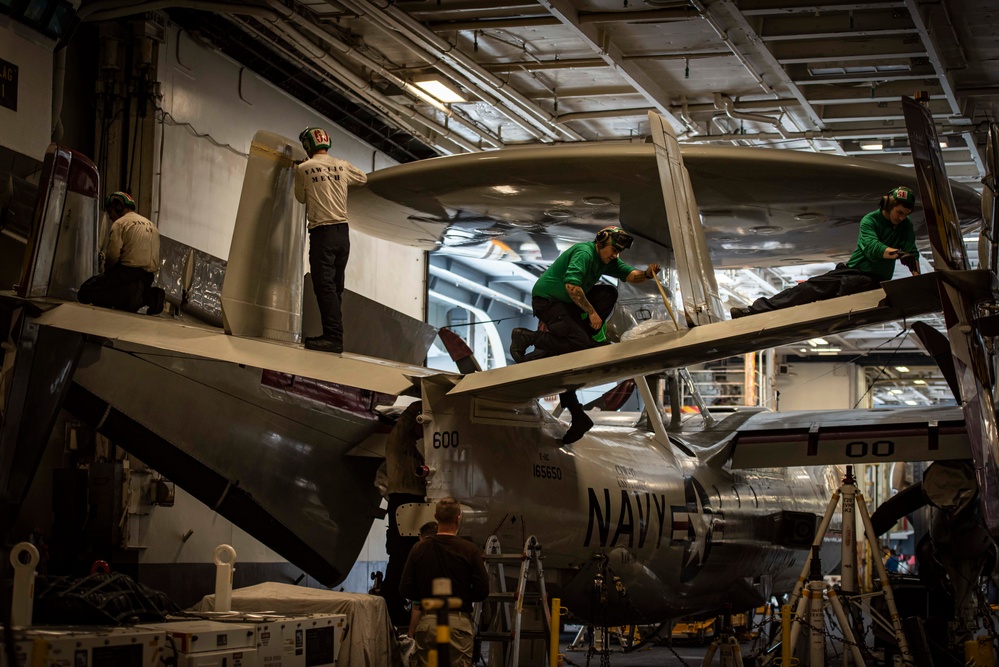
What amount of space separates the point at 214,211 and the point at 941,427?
29.5 feet

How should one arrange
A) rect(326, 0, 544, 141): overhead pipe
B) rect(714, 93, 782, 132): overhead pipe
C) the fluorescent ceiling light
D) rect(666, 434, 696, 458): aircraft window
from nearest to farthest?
1. rect(666, 434, 696, 458): aircraft window
2. rect(326, 0, 544, 141): overhead pipe
3. the fluorescent ceiling light
4. rect(714, 93, 782, 132): overhead pipe

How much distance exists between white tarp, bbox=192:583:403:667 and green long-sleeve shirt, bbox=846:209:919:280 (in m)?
4.67

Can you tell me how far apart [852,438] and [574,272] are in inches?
173

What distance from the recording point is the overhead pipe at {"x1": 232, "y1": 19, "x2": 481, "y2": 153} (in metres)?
13.8

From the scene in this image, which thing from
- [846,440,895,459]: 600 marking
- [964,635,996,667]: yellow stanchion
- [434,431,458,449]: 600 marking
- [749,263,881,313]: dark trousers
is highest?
[749,263,881,313]: dark trousers

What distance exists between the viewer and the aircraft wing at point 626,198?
10.4 m

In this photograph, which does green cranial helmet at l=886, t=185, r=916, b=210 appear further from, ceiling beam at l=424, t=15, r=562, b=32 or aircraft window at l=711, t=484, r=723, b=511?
ceiling beam at l=424, t=15, r=562, b=32

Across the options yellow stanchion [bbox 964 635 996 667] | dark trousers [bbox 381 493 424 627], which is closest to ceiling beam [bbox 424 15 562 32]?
dark trousers [bbox 381 493 424 627]

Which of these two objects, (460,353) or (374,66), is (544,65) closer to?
(374,66)

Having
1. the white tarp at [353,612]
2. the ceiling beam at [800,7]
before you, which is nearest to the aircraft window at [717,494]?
the ceiling beam at [800,7]

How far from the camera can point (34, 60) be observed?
11266mm

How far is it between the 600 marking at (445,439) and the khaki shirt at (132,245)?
9.40ft

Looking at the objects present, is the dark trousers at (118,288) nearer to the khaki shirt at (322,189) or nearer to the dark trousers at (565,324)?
the khaki shirt at (322,189)

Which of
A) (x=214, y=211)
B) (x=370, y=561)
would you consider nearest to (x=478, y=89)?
(x=214, y=211)
